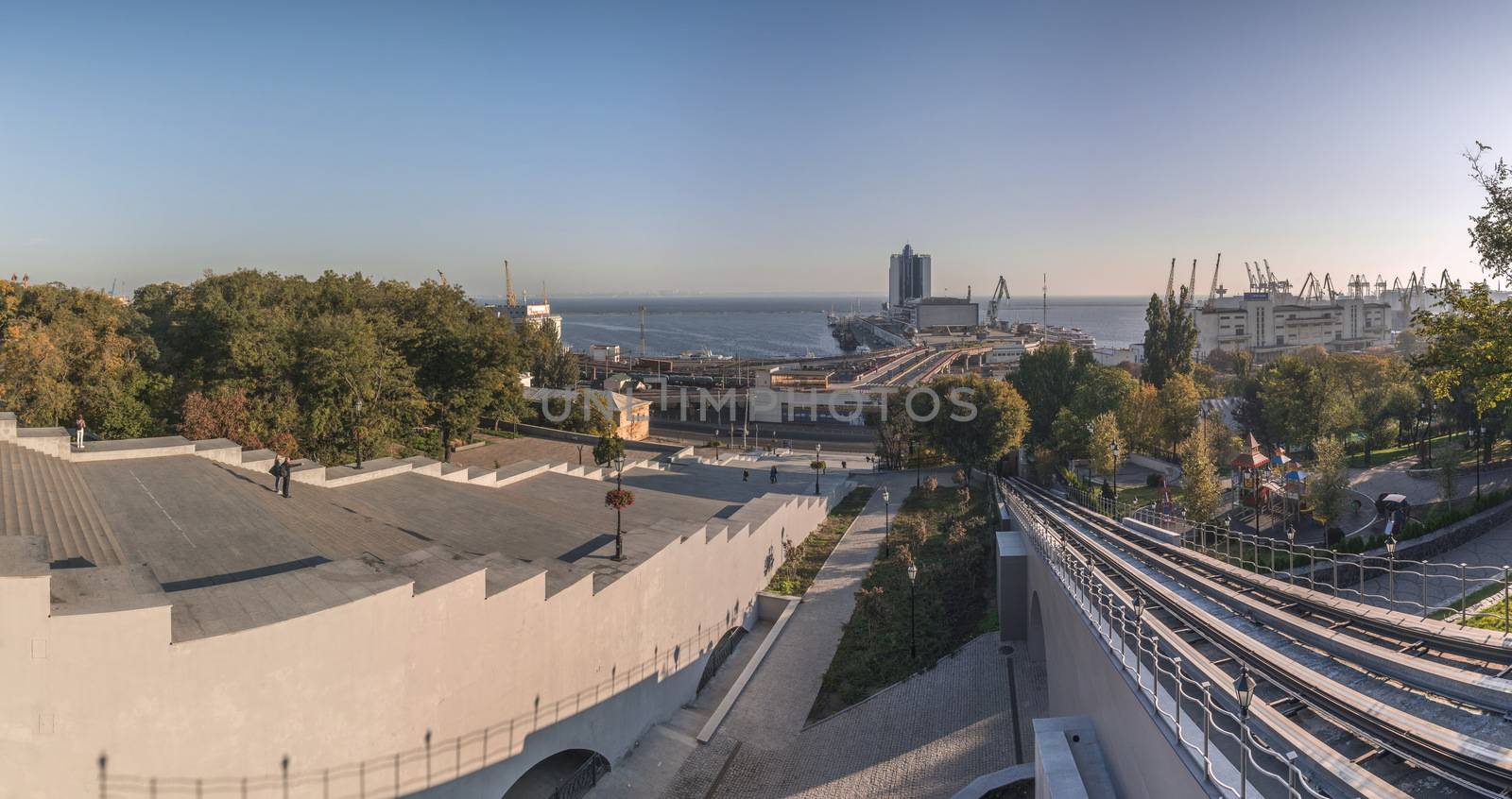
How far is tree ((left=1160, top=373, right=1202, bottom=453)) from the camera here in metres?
28.5

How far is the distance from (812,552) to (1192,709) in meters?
15.3

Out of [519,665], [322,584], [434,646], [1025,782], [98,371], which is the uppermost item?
[98,371]

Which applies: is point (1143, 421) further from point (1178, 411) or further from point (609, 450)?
point (609, 450)

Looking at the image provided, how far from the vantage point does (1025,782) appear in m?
9.77

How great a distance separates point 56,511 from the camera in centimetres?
1095

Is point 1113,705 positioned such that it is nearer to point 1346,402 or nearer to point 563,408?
point 1346,402

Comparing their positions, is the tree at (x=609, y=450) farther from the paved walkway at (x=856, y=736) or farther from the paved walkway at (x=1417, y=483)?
the paved walkway at (x=1417, y=483)

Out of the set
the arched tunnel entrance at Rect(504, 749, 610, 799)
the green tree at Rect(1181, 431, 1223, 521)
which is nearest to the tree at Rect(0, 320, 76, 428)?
the arched tunnel entrance at Rect(504, 749, 610, 799)

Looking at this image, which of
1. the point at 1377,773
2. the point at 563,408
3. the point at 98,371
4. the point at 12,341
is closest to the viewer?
the point at 1377,773

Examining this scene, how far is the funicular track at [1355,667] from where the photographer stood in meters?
5.75

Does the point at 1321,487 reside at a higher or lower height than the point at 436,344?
lower

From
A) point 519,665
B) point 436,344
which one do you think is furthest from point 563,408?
point 519,665

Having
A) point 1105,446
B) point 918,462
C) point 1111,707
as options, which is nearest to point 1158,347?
point 918,462

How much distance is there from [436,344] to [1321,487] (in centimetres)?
2830
